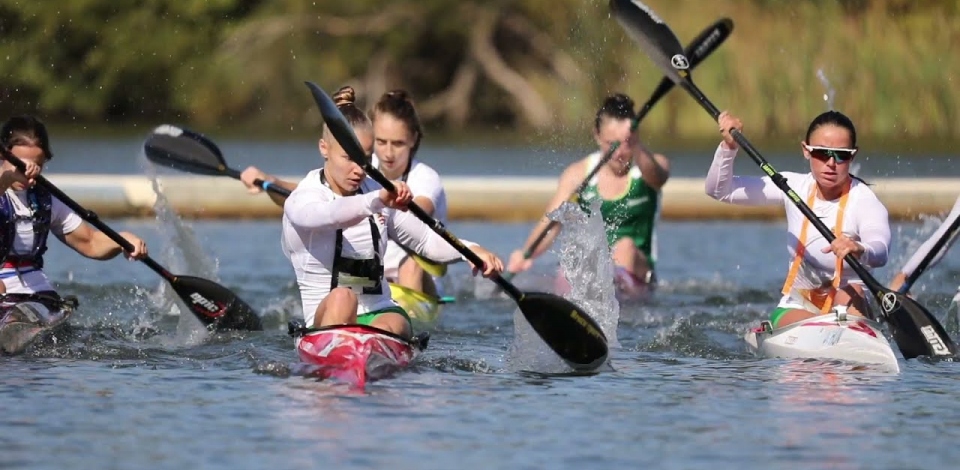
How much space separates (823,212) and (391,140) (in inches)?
88.4

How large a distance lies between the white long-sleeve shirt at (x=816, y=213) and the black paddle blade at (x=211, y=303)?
8.46 ft

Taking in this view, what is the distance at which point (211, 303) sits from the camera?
9617mm

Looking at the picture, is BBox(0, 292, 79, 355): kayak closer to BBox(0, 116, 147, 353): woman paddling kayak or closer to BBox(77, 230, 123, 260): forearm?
BBox(0, 116, 147, 353): woman paddling kayak

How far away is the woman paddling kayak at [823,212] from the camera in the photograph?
8484 millimetres

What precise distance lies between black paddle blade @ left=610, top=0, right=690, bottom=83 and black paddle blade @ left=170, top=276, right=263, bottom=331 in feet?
8.62


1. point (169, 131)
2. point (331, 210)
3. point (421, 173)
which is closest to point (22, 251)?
point (331, 210)

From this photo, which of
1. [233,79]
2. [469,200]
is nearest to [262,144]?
[233,79]

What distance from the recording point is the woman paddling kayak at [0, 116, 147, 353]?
8.46m

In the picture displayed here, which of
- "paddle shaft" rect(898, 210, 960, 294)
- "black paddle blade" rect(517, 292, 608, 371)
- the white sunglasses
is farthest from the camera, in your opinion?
"paddle shaft" rect(898, 210, 960, 294)

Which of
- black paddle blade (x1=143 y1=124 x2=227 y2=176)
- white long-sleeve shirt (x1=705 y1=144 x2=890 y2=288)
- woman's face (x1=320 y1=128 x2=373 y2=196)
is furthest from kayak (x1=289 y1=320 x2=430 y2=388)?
black paddle blade (x1=143 y1=124 x2=227 y2=176)

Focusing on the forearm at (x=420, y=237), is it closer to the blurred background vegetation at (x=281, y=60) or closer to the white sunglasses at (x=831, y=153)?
the white sunglasses at (x=831, y=153)

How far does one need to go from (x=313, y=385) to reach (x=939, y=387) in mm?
2658

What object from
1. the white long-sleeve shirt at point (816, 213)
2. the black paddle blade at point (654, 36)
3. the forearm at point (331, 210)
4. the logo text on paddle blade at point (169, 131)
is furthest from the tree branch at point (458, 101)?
the forearm at point (331, 210)

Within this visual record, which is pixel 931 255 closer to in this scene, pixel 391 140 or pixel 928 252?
pixel 928 252
